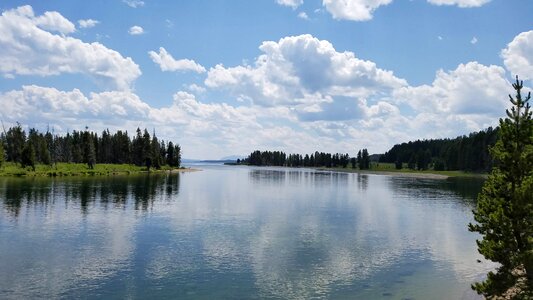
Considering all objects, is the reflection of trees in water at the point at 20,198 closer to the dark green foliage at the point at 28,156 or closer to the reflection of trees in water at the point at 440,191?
the dark green foliage at the point at 28,156

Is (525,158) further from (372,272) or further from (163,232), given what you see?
(163,232)

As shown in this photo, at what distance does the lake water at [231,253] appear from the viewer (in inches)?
1347

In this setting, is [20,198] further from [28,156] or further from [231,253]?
[28,156]

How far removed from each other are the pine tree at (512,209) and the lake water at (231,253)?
7259 millimetres

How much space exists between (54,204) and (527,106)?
81.1 m

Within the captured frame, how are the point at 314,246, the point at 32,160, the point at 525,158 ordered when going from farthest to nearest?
1. the point at 32,160
2. the point at 314,246
3. the point at 525,158

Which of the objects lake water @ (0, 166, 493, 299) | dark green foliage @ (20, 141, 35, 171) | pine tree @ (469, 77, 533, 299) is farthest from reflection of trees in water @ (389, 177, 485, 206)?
dark green foliage @ (20, 141, 35, 171)

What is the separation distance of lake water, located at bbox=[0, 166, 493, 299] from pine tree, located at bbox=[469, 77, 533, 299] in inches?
286

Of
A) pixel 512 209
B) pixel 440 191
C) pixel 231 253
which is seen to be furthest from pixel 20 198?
pixel 440 191

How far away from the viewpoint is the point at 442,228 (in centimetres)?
6475

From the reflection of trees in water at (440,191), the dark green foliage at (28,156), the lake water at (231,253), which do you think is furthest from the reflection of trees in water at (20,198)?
the reflection of trees in water at (440,191)

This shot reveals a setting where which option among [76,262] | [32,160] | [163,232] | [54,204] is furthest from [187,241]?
[32,160]

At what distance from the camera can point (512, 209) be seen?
85.7 ft

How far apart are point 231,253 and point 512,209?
2790cm
